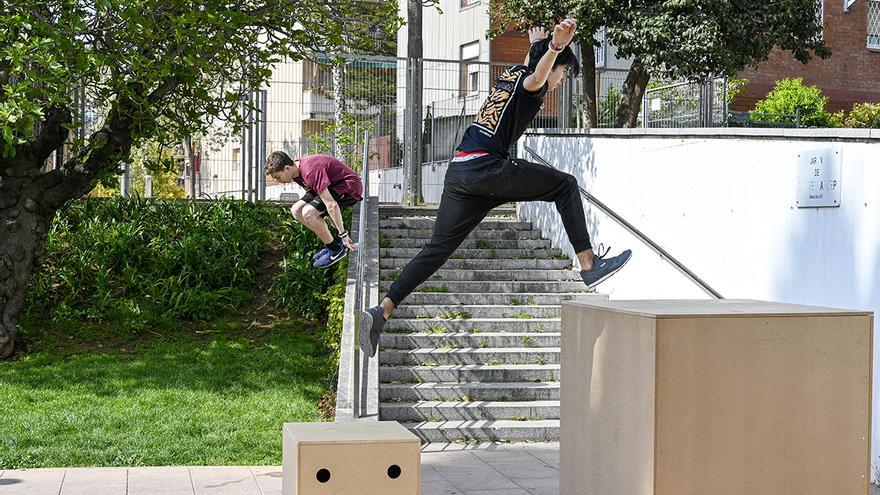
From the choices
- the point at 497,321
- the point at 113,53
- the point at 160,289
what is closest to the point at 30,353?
the point at 160,289

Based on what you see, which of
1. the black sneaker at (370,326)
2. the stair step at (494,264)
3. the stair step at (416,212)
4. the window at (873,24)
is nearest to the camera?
the black sneaker at (370,326)

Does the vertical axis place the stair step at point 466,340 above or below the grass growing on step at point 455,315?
below

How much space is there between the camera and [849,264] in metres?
7.02

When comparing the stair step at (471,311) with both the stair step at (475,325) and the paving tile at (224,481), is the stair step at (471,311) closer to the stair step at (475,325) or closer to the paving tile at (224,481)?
the stair step at (475,325)

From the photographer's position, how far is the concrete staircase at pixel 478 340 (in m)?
8.55

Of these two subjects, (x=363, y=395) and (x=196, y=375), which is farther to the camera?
(x=196, y=375)

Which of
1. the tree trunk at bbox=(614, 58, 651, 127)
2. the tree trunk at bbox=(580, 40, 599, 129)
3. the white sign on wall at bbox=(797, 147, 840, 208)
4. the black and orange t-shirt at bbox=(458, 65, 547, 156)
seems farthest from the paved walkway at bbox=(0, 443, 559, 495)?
the tree trunk at bbox=(580, 40, 599, 129)

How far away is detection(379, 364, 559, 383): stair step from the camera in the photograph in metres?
9.09

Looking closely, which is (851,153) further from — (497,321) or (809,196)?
(497,321)

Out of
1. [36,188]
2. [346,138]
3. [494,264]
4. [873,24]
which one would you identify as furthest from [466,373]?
[873,24]

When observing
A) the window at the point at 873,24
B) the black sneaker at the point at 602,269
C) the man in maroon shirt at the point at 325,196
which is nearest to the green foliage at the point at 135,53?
the man in maroon shirt at the point at 325,196

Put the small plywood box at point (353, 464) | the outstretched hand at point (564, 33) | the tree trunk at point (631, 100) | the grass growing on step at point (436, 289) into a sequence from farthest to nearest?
the tree trunk at point (631, 100) → the grass growing on step at point (436, 289) → the outstretched hand at point (564, 33) → the small plywood box at point (353, 464)

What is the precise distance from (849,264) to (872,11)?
21.8m

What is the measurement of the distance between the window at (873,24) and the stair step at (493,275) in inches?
718
